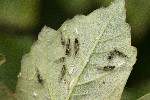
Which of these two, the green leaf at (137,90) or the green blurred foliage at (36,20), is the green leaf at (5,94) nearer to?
the green blurred foliage at (36,20)

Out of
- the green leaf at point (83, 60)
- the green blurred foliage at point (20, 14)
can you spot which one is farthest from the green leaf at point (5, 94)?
the green blurred foliage at point (20, 14)

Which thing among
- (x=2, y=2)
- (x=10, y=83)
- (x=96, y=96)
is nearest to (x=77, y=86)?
(x=96, y=96)

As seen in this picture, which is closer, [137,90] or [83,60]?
[83,60]

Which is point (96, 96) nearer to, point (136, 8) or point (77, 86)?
point (77, 86)

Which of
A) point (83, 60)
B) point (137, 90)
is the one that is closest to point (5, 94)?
point (83, 60)

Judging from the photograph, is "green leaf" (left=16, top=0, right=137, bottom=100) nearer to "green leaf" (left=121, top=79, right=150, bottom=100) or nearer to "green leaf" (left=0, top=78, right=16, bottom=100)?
"green leaf" (left=0, top=78, right=16, bottom=100)

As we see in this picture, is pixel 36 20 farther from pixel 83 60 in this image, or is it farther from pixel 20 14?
pixel 83 60

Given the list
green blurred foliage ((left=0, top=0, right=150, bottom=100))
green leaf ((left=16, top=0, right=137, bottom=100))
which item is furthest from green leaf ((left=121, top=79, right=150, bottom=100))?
green leaf ((left=16, top=0, right=137, bottom=100))
